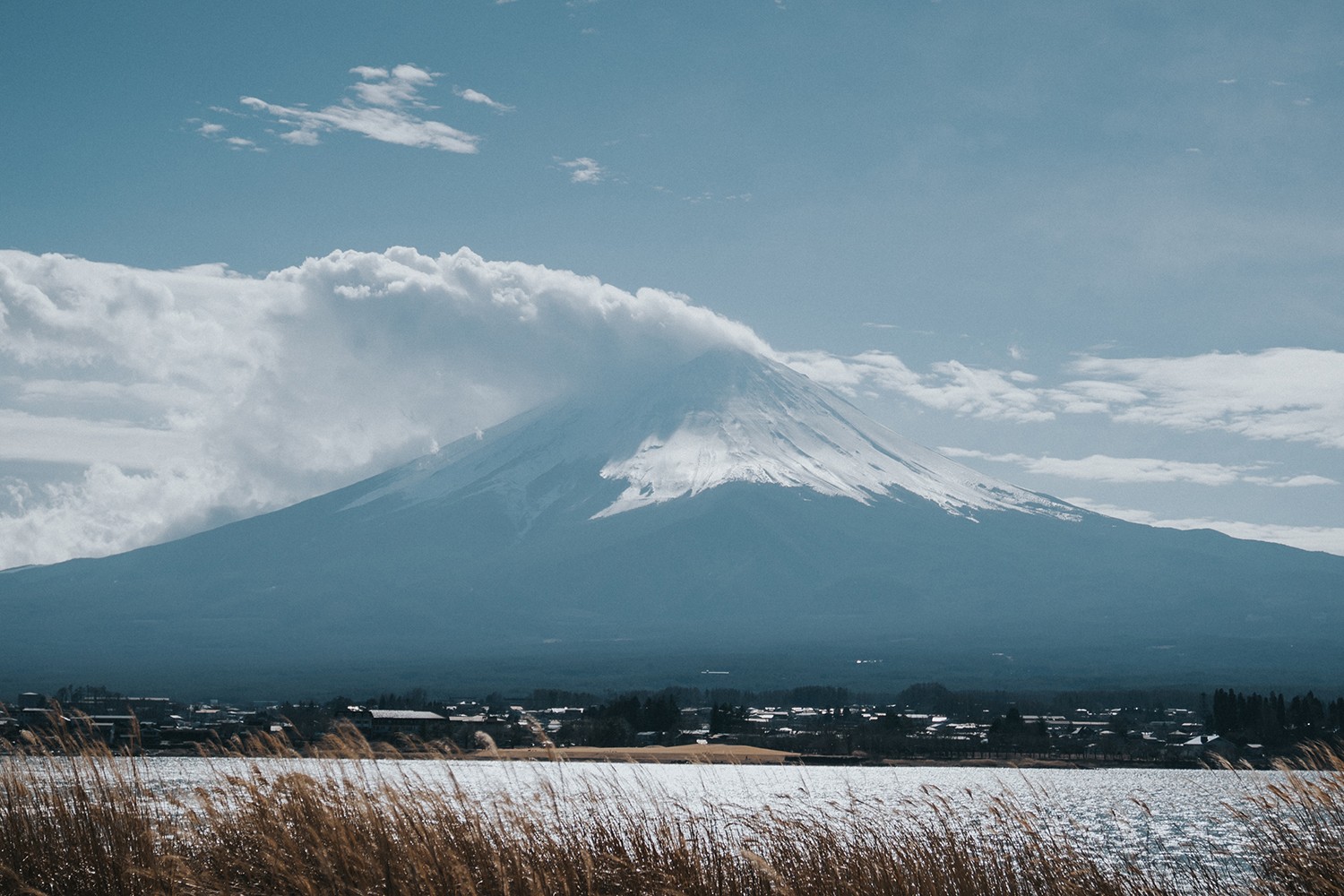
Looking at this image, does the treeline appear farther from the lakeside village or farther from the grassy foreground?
the grassy foreground

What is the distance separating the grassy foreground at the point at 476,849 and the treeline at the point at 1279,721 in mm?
68340

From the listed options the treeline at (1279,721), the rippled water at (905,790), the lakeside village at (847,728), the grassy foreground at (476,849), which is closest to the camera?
the grassy foreground at (476,849)

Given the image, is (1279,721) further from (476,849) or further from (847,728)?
(476,849)

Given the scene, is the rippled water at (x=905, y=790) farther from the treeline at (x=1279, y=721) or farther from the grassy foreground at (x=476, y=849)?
the treeline at (x=1279, y=721)

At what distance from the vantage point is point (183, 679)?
172500 mm

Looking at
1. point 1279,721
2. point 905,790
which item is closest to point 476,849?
point 905,790

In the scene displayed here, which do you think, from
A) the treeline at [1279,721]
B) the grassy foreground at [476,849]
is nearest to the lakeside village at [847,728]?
the treeline at [1279,721]

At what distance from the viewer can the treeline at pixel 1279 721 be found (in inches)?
2945

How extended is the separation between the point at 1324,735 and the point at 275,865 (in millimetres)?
77985

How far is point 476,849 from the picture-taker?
34.5 feet

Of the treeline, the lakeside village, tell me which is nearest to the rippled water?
the lakeside village

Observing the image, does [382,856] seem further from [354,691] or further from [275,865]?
[354,691]

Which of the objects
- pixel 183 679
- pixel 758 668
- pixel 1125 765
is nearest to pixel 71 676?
pixel 183 679

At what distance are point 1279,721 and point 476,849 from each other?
7732cm
